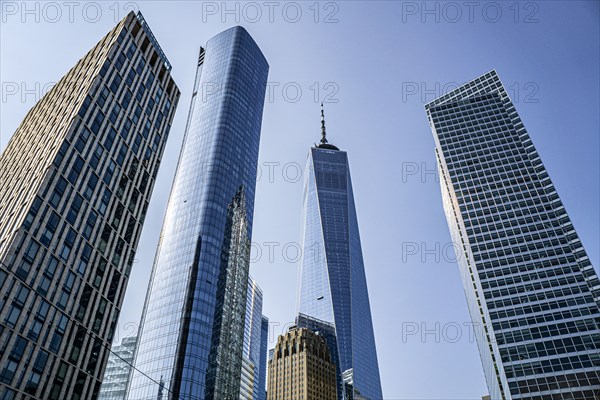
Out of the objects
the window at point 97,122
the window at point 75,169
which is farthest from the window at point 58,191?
the window at point 97,122

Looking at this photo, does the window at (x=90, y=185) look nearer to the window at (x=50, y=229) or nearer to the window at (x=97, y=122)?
the window at (x=50, y=229)

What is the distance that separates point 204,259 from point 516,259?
85108 mm

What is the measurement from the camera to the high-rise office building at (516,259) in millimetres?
114125

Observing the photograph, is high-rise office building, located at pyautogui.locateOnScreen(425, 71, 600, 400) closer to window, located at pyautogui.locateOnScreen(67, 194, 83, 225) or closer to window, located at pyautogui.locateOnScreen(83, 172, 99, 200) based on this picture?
window, located at pyautogui.locateOnScreen(83, 172, 99, 200)

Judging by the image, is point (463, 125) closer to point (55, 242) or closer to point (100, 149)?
point (100, 149)

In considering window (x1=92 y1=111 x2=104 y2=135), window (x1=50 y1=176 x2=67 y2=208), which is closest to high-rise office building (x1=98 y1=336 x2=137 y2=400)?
window (x1=92 y1=111 x2=104 y2=135)

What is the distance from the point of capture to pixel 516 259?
443 ft

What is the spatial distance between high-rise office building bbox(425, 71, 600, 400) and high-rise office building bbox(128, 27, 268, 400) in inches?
2641

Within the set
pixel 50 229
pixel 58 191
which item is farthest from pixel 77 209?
pixel 50 229

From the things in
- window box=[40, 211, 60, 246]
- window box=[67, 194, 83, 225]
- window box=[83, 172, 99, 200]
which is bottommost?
window box=[40, 211, 60, 246]

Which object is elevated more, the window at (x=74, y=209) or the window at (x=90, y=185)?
the window at (x=90, y=185)

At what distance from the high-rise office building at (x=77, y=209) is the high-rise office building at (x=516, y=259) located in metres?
92.0

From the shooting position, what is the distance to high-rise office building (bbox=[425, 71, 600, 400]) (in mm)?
114125

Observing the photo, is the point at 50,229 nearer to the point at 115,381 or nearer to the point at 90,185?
the point at 90,185
